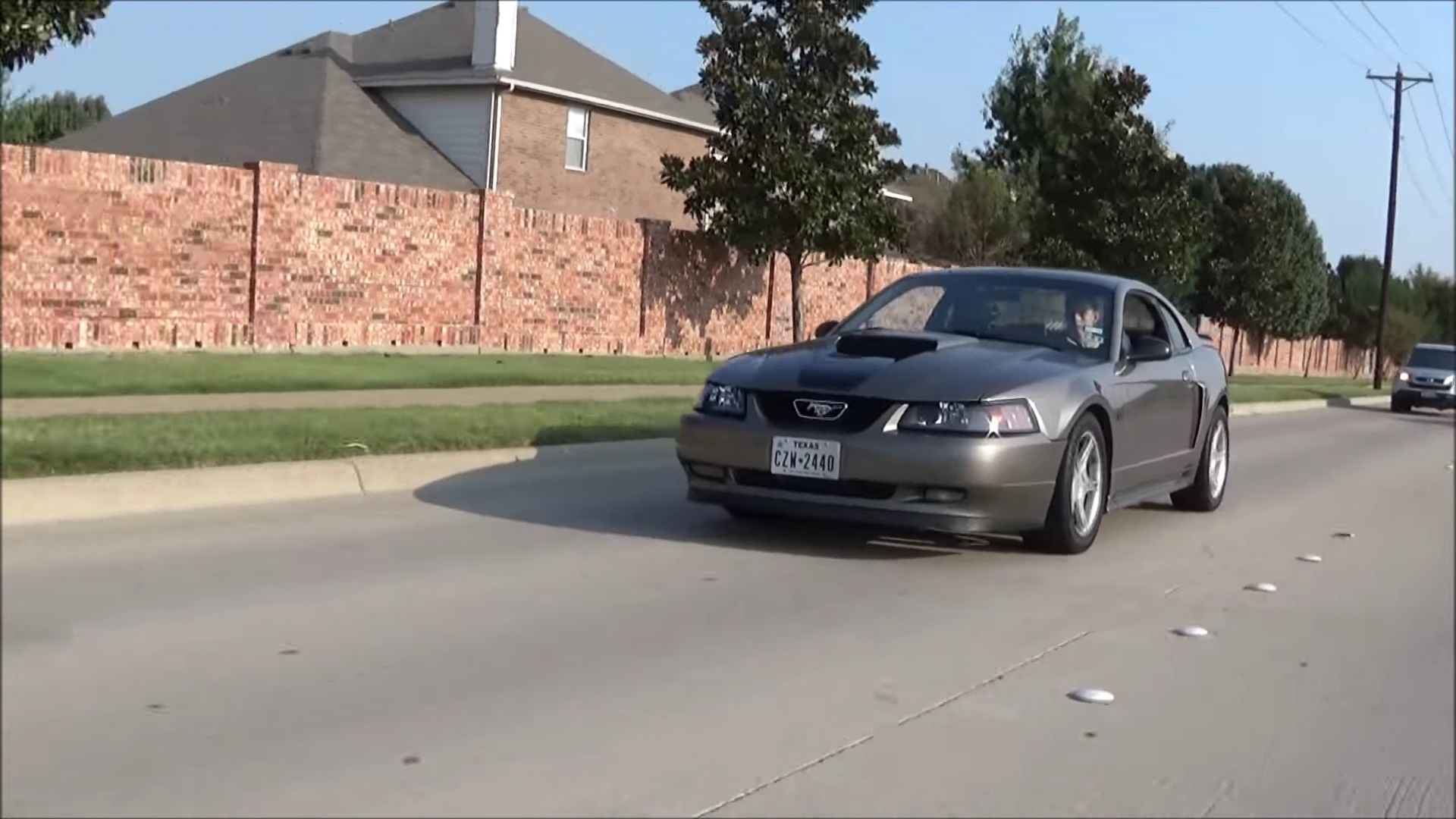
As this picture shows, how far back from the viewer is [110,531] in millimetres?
6477

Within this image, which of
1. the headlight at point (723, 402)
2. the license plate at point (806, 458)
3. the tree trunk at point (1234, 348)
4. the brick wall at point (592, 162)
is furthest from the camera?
the tree trunk at point (1234, 348)

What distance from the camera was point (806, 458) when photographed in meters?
7.73

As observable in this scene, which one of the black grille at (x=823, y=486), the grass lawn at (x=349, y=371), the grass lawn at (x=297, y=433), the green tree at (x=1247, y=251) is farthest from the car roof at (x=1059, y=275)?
the green tree at (x=1247, y=251)

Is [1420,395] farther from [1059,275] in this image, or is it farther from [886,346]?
[886,346]

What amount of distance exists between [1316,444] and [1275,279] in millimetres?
32170

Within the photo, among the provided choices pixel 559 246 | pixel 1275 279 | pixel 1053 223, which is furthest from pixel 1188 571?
pixel 1275 279

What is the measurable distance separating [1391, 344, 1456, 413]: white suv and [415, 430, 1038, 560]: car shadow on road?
71.7 feet

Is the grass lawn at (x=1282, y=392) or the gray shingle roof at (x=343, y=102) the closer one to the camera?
the grass lawn at (x=1282, y=392)

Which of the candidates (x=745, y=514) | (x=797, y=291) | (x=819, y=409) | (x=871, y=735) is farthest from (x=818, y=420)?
(x=797, y=291)

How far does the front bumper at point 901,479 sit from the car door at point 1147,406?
1079 mm

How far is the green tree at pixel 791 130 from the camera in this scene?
2403 cm

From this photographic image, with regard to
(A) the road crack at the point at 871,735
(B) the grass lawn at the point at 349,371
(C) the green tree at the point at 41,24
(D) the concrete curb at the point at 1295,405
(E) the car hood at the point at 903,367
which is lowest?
(A) the road crack at the point at 871,735

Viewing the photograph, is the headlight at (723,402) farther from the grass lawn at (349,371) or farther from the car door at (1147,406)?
the grass lawn at (349,371)

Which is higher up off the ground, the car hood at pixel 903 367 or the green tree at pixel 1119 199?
the green tree at pixel 1119 199
